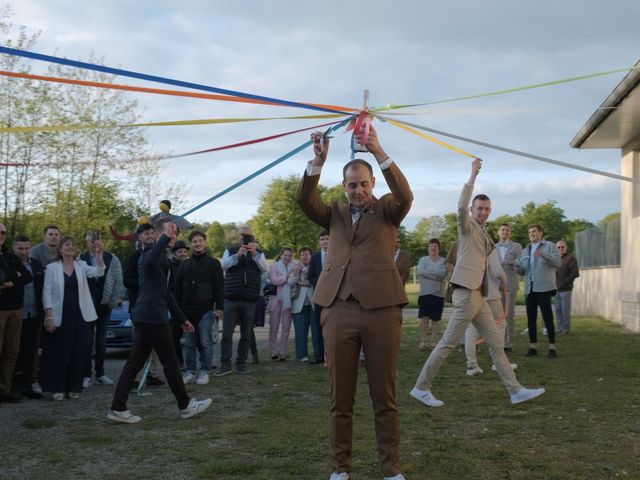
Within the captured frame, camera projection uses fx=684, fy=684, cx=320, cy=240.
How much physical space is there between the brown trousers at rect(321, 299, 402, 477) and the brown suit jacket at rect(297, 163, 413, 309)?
0.35 ft

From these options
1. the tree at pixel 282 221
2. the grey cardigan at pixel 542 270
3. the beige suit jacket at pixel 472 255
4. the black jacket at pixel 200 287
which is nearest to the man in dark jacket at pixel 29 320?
the black jacket at pixel 200 287

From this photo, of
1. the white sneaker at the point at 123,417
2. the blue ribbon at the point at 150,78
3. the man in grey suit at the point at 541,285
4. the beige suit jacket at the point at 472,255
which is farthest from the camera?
the man in grey suit at the point at 541,285

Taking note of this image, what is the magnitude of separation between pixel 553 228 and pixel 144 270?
67.9m

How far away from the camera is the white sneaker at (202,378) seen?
918 centimetres

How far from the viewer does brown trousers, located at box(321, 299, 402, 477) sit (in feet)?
14.6

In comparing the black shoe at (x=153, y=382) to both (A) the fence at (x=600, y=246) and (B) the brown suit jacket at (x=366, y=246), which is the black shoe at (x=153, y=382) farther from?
(A) the fence at (x=600, y=246)

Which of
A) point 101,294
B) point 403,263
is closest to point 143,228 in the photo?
point 101,294

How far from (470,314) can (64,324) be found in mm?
4783

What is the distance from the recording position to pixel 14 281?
7.88 meters

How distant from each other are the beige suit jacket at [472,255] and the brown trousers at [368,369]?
3.05 m

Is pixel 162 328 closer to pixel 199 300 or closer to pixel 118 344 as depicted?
pixel 199 300

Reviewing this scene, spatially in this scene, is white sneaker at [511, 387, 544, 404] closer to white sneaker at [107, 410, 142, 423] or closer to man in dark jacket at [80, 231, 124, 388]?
white sneaker at [107, 410, 142, 423]

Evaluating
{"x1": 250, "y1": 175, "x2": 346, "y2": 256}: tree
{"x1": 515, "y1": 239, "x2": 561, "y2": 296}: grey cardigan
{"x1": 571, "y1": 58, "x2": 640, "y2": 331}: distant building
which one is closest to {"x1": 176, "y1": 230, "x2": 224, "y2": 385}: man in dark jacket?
{"x1": 515, "y1": 239, "x2": 561, "y2": 296}: grey cardigan

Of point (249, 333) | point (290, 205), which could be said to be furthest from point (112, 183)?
point (290, 205)
